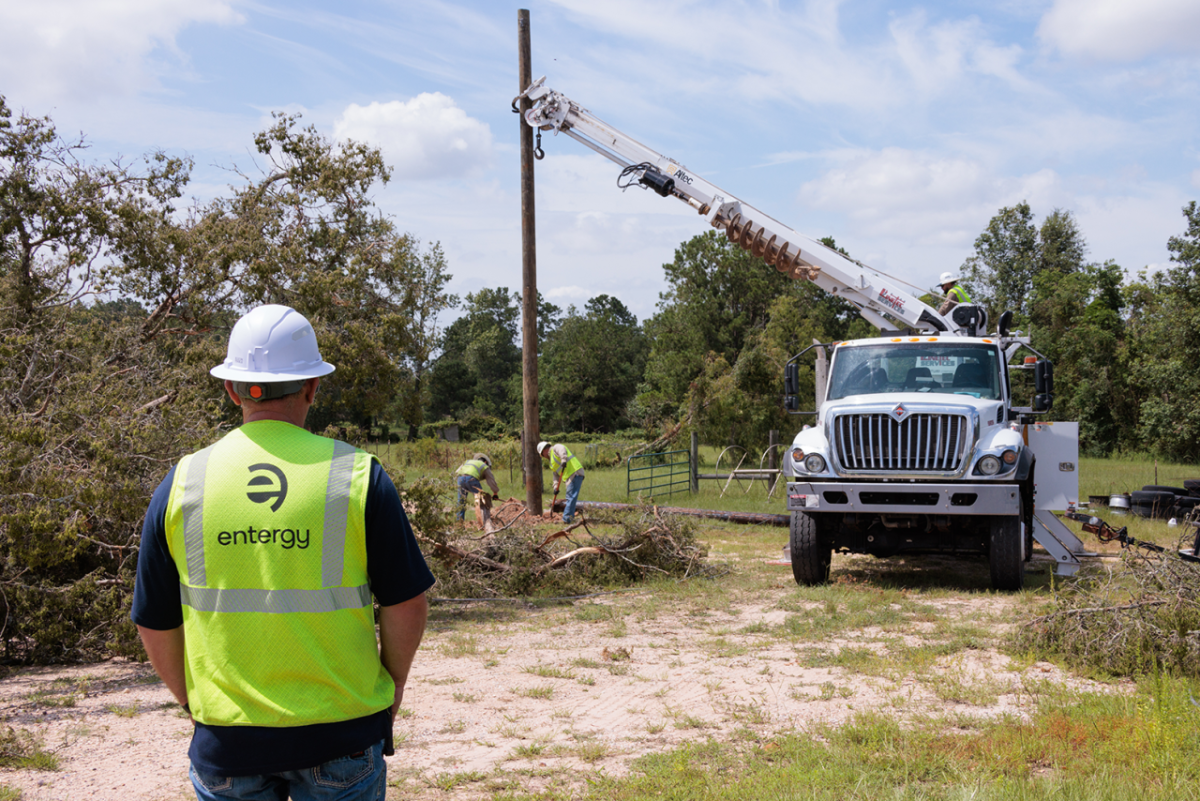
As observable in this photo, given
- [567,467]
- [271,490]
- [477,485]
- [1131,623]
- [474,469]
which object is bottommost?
[1131,623]

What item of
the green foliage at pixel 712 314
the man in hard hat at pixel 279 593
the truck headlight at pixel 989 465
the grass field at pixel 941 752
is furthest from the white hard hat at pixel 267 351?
the green foliage at pixel 712 314

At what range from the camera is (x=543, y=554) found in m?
10.5

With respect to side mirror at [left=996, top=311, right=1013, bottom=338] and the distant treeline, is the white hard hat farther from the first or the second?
side mirror at [left=996, top=311, right=1013, bottom=338]

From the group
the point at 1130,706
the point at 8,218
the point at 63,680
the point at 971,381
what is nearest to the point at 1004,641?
the point at 1130,706

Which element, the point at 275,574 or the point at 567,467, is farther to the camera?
the point at 567,467

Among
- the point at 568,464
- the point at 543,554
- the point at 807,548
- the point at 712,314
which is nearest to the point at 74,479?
Answer: the point at 543,554

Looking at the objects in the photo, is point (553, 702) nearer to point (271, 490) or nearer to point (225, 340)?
point (271, 490)

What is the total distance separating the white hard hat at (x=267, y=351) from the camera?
2447 millimetres

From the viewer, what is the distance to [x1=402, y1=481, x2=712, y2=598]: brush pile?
389 inches

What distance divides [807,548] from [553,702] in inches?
178

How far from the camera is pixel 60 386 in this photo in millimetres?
8109

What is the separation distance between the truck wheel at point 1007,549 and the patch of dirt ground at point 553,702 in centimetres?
124

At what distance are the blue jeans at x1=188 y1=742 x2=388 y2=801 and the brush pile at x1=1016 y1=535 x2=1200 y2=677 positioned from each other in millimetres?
5541

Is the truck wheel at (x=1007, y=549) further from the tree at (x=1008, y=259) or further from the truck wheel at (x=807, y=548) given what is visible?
the tree at (x=1008, y=259)
